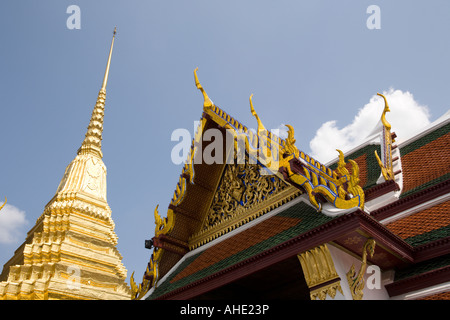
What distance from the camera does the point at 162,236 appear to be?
6941 mm

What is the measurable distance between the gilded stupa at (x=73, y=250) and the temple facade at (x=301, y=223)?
9.15 metres

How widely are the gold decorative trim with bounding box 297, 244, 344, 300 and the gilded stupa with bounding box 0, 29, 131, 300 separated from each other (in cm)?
1200

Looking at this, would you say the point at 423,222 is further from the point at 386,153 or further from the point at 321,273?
the point at 386,153

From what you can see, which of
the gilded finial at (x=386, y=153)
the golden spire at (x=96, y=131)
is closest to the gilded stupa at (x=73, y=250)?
the golden spire at (x=96, y=131)

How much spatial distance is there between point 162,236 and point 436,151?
4.38 meters

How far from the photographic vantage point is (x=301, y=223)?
4777 millimetres

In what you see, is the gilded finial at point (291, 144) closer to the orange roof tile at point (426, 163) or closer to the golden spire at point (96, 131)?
the orange roof tile at point (426, 163)

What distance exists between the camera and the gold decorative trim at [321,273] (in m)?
3.95

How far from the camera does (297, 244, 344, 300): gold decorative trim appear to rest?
3.95 m

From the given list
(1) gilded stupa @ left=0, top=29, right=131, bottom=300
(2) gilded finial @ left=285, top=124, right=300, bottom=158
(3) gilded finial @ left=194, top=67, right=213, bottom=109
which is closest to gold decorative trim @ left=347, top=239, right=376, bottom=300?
(2) gilded finial @ left=285, top=124, right=300, bottom=158

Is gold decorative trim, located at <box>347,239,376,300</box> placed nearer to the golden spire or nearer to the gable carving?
the gable carving

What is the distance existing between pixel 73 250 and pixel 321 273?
1420 cm
